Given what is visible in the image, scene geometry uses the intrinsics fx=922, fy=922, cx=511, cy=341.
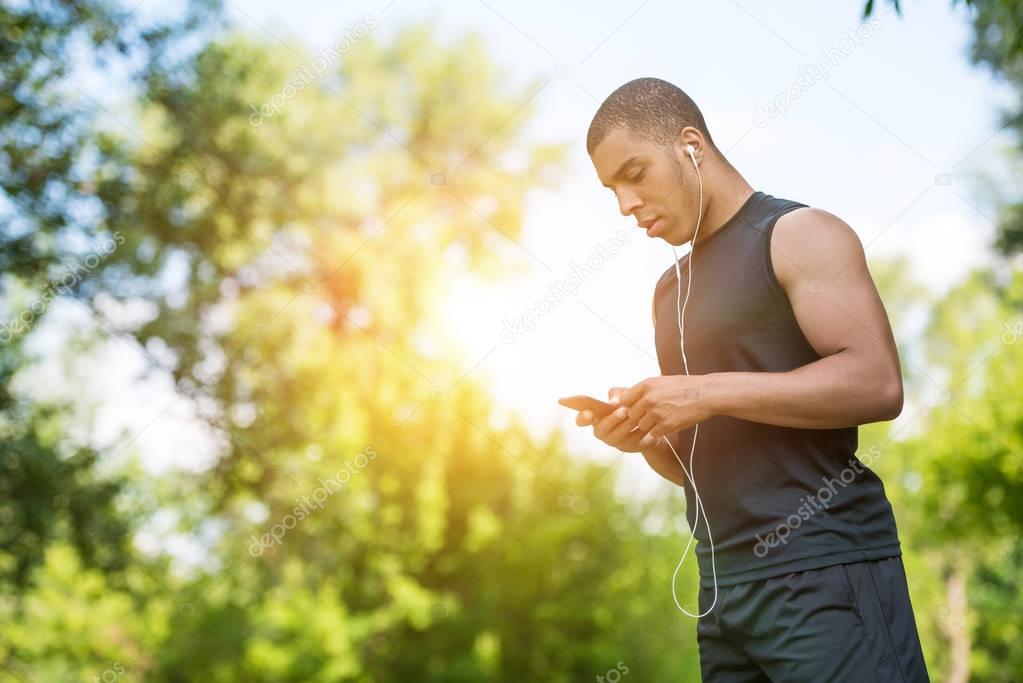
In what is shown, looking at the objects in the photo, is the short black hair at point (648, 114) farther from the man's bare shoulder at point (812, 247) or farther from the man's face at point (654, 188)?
the man's bare shoulder at point (812, 247)

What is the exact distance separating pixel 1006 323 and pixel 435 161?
11.0 metres

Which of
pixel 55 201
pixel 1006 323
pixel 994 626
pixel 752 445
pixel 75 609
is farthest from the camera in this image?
pixel 994 626

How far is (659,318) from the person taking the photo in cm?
236

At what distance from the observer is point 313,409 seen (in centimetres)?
1206

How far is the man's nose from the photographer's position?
2215mm

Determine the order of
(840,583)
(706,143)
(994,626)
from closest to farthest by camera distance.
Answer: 1. (840,583)
2. (706,143)
3. (994,626)

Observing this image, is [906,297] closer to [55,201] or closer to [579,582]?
[579,582]

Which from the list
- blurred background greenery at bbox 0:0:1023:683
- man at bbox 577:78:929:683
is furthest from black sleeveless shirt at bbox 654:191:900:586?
blurred background greenery at bbox 0:0:1023:683

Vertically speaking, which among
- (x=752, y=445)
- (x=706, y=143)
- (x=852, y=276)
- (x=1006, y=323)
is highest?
(x=1006, y=323)

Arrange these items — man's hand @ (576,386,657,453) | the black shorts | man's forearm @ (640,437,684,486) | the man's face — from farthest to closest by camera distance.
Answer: man's forearm @ (640,437,684,486) < the man's face < man's hand @ (576,386,657,453) < the black shorts

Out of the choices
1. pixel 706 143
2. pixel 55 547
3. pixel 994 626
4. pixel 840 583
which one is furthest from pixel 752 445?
pixel 994 626

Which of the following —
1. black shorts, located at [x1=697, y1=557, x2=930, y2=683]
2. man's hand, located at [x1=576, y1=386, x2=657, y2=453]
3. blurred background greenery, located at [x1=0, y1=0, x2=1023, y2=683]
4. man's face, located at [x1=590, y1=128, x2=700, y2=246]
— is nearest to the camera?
black shorts, located at [x1=697, y1=557, x2=930, y2=683]

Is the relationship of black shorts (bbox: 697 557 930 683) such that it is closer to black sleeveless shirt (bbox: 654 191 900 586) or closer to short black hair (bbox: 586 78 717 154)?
black sleeveless shirt (bbox: 654 191 900 586)

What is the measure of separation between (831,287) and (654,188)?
0.51 meters
